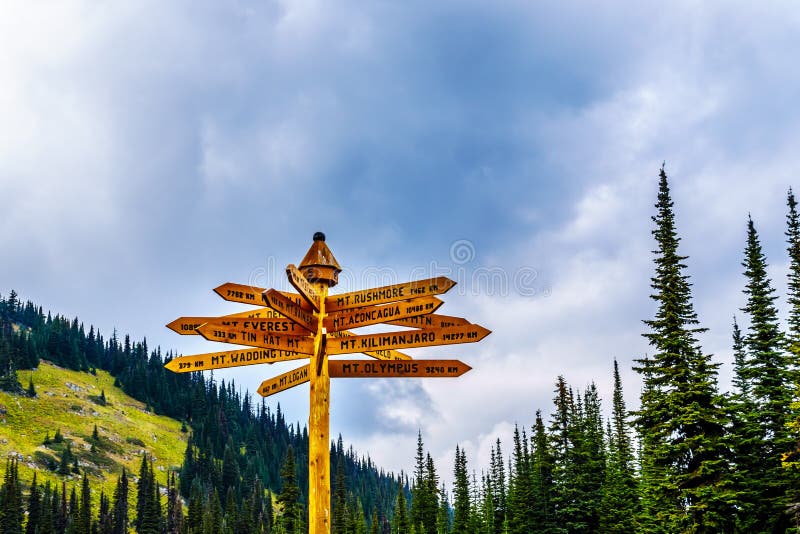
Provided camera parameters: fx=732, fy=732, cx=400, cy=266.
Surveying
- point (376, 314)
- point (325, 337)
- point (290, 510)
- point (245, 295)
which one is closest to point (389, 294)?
point (376, 314)

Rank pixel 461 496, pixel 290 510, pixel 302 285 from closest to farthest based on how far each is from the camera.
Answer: pixel 302 285 → pixel 290 510 → pixel 461 496

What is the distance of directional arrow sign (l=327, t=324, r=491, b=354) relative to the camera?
975cm

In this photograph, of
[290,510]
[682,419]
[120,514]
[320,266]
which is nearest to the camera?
[320,266]

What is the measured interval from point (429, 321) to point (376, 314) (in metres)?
0.75

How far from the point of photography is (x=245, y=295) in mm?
10117

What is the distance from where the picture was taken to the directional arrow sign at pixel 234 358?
10.1 meters

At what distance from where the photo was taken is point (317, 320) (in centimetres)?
1002

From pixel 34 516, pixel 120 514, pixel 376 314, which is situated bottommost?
pixel 120 514

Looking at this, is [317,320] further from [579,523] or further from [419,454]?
[419,454]

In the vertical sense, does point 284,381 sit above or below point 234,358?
below

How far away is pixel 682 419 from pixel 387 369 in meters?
25.0

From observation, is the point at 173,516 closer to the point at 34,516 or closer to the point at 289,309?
the point at 34,516

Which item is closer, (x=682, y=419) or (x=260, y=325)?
(x=260, y=325)

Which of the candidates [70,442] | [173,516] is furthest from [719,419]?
[70,442]
